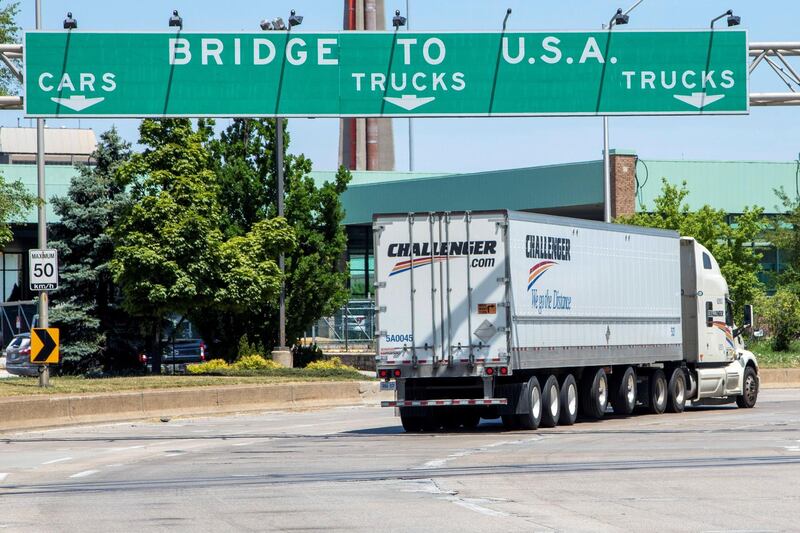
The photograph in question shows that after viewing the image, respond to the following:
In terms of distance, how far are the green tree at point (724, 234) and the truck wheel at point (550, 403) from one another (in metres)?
24.3

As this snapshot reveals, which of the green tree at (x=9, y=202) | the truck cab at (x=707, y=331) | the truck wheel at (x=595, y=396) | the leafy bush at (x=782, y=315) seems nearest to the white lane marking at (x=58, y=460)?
the truck wheel at (x=595, y=396)

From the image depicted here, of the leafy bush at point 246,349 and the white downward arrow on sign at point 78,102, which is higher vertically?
the white downward arrow on sign at point 78,102

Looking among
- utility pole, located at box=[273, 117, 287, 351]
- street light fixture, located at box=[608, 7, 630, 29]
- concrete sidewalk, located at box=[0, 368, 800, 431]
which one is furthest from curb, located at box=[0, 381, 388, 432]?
street light fixture, located at box=[608, 7, 630, 29]

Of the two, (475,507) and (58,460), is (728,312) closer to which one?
(58,460)

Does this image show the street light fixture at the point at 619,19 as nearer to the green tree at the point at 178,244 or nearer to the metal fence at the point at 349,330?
the green tree at the point at 178,244

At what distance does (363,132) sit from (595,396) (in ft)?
212

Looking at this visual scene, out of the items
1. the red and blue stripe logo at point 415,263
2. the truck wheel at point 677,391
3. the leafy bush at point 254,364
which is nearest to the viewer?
the red and blue stripe logo at point 415,263

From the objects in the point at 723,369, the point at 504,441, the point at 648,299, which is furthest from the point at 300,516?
the point at 723,369

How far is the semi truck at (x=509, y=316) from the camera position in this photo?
22.8 metres

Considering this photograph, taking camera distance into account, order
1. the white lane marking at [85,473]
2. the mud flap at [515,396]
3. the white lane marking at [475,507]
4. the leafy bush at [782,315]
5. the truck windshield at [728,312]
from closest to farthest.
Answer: the white lane marking at [475,507]
the white lane marking at [85,473]
the mud flap at [515,396]
the truck windshield at [728,312]
the leafy bush at [782,315]

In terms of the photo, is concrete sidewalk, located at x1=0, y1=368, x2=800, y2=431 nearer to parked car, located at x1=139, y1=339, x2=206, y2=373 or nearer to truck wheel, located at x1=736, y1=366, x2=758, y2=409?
truck wheel, located at x1=736, y1=366, x2=758, y2=409

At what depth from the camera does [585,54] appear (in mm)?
25047

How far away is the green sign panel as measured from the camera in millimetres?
24703


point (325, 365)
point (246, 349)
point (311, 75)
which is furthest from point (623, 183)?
point (311, 75)
